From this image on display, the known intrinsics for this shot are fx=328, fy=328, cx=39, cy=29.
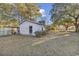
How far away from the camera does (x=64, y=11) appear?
12.7ft

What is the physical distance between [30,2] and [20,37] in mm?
428

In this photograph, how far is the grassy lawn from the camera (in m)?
3.84

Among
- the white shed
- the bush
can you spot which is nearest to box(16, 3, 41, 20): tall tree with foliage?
the white shed

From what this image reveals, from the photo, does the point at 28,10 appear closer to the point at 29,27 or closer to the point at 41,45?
the point at 29,27

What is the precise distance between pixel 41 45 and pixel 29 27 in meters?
0.25

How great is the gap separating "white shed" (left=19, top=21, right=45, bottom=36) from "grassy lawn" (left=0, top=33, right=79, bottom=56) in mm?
62

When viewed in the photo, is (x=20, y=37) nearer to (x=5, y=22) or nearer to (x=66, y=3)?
(x=5, y=22)

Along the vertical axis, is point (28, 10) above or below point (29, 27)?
above

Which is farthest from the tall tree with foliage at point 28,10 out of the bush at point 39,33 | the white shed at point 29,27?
the bush at point 39,33

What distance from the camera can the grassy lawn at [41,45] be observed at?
12.6 feet

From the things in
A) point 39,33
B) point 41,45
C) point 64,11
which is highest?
point 64,11

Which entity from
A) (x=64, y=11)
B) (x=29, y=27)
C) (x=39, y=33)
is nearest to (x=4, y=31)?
(x=29, y=27)

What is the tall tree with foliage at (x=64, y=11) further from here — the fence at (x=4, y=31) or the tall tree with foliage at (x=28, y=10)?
the fence at (x=4, y=31)

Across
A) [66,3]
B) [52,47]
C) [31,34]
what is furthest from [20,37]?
[66,3]
